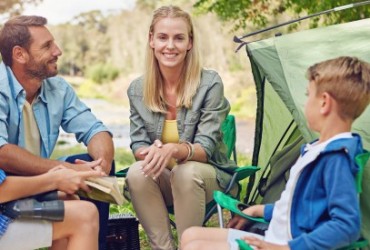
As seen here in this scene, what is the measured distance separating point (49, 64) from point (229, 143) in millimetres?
1326

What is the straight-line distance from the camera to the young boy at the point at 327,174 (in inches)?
101

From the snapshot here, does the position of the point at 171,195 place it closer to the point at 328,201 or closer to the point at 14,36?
the point at 14,36

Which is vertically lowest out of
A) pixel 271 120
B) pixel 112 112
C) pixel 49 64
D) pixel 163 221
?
pixel 112 112

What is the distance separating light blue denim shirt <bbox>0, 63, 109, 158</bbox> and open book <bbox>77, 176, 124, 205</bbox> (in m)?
0.46

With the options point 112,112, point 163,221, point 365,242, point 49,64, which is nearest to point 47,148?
point 49,64

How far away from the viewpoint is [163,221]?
12.1ft

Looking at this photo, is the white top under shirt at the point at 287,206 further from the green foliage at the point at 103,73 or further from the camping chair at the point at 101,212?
the green foliage at the point at 103,73

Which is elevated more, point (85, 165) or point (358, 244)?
point (85, 165)

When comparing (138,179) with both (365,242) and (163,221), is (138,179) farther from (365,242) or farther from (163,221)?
(365,242)

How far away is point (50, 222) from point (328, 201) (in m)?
1.17

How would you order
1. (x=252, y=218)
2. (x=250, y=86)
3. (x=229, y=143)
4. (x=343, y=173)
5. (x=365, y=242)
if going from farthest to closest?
(x=250, y=86)
(x=229, y=143)
(x=252, y=218)
(x=365, y=242)
(x=343, y=173)

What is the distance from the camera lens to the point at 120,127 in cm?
1311

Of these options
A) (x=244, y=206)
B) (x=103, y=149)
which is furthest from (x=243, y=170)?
(x=103, y=149)

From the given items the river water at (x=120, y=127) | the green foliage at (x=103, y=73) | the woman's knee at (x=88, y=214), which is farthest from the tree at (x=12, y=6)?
the woman's knee at (x=88, y=214)
